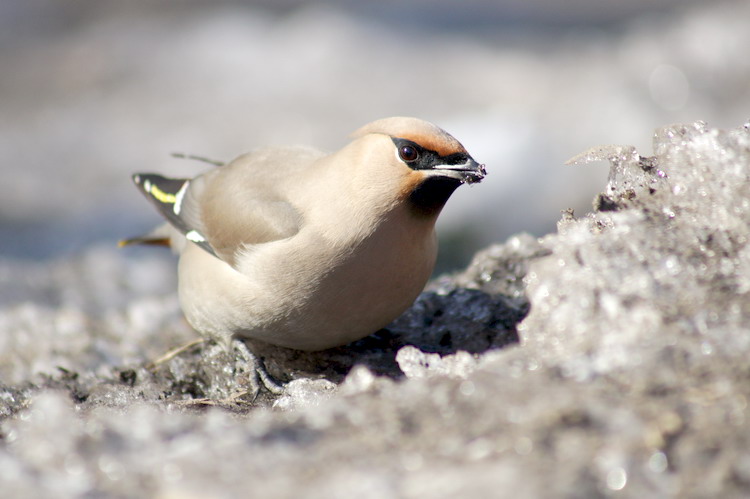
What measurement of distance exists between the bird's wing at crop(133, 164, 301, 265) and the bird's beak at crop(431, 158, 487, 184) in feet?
2.26

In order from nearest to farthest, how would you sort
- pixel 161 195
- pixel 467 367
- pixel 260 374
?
pixel 467 367 → pixel 260 374 → pixel 161 195

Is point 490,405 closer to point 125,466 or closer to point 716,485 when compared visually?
point 716,485

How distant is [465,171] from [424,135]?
9.1 inches

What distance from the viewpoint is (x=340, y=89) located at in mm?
13609

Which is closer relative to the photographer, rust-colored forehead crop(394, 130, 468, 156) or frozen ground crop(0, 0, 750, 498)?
frozen ground crop(0, 0, 750, 498)

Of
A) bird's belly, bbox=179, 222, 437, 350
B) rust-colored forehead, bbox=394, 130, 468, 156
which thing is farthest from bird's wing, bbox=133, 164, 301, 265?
rust-colored forehead, bbox=394, 130, 468, 156

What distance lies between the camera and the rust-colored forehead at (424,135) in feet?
12.3

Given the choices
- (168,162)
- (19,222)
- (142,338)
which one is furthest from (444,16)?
(142,338)

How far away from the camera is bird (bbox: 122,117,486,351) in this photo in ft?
12.5

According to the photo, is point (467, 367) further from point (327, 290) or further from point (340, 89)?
point (340, 89)

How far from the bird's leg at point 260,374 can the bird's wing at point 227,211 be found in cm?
42

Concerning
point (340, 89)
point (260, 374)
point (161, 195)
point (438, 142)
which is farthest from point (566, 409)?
point (340, 89)

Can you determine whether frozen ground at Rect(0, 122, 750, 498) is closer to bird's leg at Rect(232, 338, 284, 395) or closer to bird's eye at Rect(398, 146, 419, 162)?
bird's leg at Rect(232, 338, 284, 395)

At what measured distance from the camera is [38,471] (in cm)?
248
